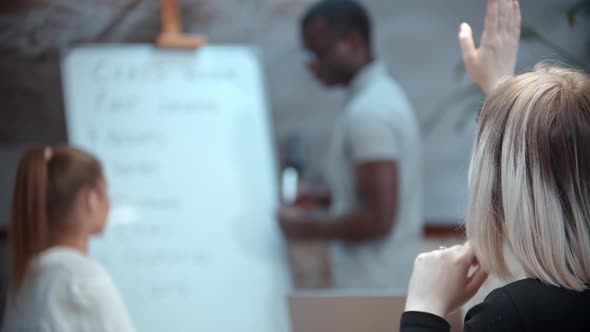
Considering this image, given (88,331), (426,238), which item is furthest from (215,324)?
(426,238)

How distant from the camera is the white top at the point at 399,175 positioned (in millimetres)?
2541

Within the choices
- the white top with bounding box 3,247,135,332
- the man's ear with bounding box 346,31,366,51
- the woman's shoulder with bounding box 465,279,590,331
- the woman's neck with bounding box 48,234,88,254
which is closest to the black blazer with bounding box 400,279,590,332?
the woman's shoulder with bounding box 465,279,590,331

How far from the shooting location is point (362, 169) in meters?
2.52

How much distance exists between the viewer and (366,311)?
129cm

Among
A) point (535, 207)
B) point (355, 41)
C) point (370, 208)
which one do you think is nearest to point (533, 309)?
point (535, 207)

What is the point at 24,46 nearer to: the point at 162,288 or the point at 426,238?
the point at 162,288

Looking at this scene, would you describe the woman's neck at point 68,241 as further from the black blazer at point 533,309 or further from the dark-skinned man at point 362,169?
the black blazer at point 533,309

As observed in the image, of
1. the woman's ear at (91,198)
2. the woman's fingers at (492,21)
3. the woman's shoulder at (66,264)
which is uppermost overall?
the woman's fingers at (492,21)

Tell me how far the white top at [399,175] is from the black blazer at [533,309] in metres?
1.55

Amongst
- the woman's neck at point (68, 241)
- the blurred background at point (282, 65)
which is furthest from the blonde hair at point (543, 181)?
the blurred background at point (282, 65)

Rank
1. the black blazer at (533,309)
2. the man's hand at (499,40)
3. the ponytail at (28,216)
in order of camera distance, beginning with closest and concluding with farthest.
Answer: the black blazer at (533,309)
the man's hand at (499,40)
the ponytail at (28,216)

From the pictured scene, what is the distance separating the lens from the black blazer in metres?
0.95

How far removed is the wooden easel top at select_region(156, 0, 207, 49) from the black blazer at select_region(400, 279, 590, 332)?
1.82m

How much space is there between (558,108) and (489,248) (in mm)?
213
